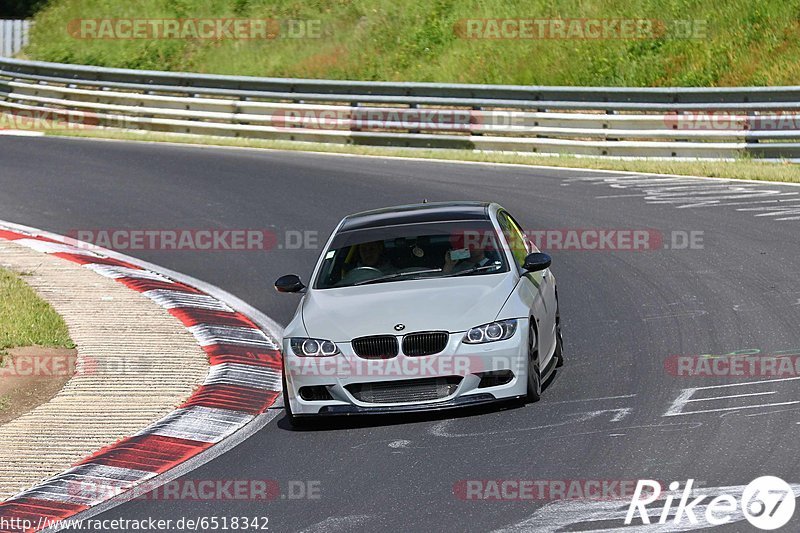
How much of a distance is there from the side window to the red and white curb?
2.15 meters

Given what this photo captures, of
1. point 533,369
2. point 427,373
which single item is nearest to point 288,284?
point 427,373

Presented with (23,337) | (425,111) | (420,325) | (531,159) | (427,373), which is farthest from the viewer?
(425,111)

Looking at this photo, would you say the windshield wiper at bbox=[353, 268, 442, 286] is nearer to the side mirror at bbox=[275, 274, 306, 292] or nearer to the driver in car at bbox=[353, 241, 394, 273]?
the driver in car at bbox=[353, 241, 394, 273]

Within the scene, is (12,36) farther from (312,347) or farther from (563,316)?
(312,347)

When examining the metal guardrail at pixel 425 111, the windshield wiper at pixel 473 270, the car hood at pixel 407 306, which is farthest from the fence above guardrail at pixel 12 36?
the windshield wiper at pixel 473 270

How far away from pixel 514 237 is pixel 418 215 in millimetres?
812

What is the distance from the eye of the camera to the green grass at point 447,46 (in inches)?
1067

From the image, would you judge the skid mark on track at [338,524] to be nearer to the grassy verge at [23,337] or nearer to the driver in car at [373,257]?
the driver in car at [373,257]

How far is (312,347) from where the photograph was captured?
9.22 m

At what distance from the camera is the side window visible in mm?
10477

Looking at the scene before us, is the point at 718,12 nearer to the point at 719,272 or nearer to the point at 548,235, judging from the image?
the point at 548,235

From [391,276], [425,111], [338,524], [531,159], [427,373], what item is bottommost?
[338,524]

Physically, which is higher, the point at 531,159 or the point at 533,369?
the point at 531,159

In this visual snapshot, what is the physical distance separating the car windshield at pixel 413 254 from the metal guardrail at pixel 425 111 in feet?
38.4
